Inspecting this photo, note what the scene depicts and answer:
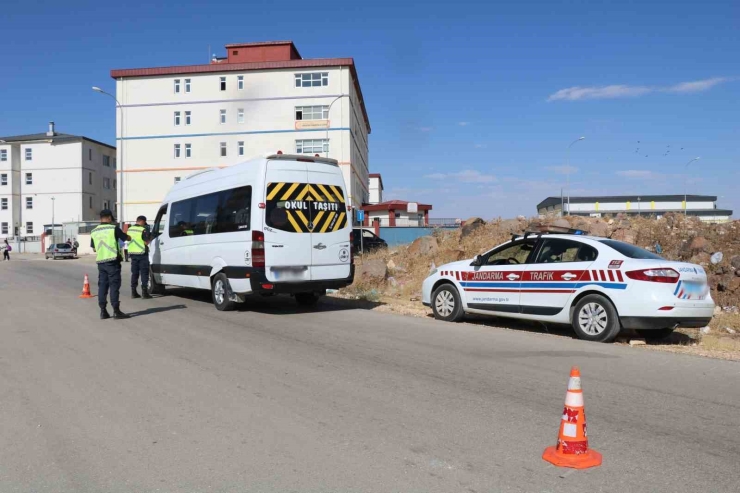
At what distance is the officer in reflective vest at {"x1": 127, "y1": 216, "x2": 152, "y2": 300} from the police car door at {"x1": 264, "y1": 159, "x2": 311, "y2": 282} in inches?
176

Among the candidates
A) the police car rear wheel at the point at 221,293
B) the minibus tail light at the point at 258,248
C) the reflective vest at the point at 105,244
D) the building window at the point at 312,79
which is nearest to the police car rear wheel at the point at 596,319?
the minibus tail light at the point at 258,248

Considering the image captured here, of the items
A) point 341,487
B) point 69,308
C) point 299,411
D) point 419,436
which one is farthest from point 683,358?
point 69,308

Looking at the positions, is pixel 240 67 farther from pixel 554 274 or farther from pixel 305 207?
pixel 554 274

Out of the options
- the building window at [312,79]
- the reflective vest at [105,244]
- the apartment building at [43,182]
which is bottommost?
the reflective vest at [105,244]

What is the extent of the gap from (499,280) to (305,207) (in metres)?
3.78

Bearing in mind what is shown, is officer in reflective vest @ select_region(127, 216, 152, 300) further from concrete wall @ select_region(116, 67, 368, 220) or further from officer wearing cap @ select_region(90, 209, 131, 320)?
concrete wall @ select_region(116, 67, 368, 220)

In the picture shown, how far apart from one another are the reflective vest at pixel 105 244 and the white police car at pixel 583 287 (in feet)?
19.3

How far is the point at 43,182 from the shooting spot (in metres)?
74.2

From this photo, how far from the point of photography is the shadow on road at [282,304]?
40.3ft

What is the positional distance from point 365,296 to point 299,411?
9625 millimetres

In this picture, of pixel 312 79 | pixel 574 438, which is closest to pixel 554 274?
pixel 574 438

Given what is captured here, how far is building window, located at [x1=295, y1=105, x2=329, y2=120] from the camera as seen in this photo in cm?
5372

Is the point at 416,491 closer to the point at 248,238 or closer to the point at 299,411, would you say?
the point at 299,411

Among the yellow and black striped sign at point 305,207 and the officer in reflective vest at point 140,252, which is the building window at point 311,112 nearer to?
the officer in reflective vest at point 140,252
